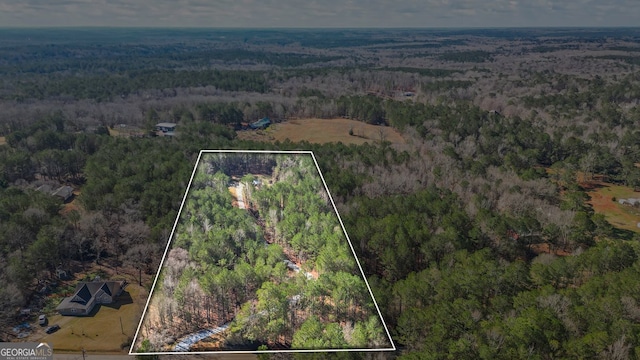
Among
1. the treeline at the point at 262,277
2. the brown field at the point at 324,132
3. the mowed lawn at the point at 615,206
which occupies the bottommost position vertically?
the mowed lawn at the point at 615,206

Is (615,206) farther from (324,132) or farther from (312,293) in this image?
(312,293)

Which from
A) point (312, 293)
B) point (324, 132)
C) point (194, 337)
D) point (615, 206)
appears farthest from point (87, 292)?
point (615, 206)

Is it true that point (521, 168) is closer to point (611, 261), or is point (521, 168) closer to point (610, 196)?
point (610, 196)

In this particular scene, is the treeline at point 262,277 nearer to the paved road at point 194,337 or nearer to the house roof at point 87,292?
the paved road at point 194,337

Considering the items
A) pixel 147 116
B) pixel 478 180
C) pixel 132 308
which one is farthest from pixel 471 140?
pixel 147 116

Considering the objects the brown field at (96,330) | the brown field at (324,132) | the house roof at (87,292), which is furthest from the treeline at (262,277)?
the brown field at (324,132)
